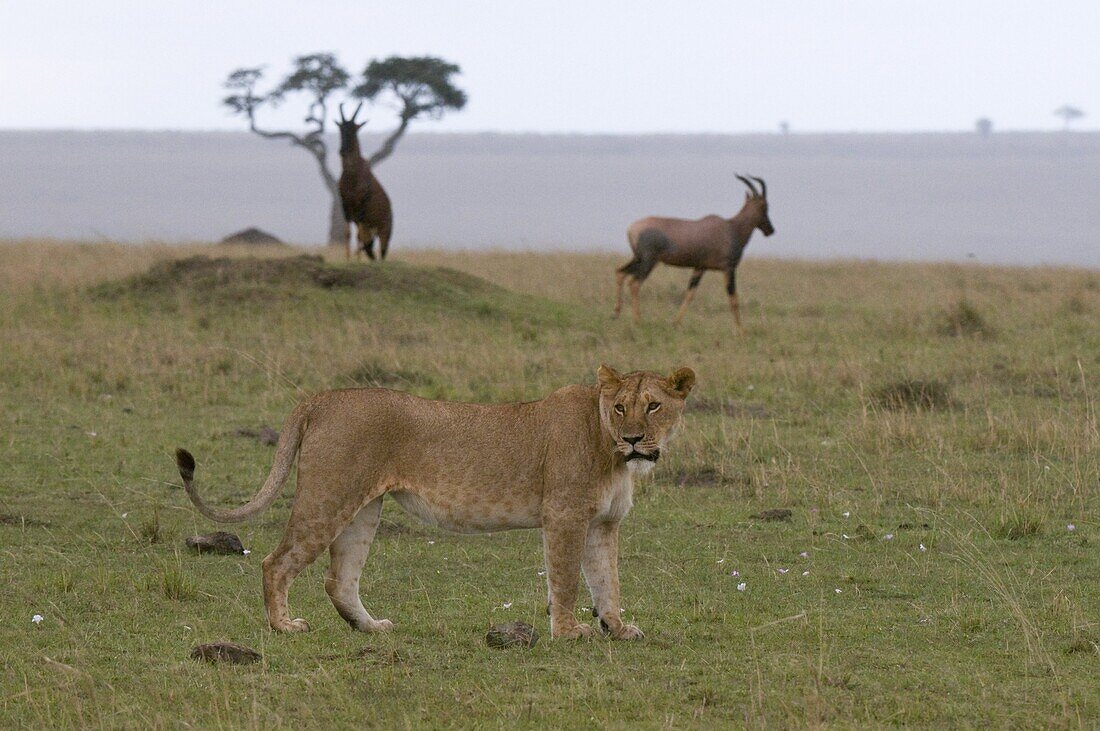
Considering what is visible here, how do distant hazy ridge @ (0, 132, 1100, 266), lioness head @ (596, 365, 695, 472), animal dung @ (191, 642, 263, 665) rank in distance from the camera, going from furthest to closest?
distant hazy ridge @ (0, 132, 1100, 266) < lioness head @ (596, 365, 695, 472) < animal dung @ (191, 642, 263, 665)

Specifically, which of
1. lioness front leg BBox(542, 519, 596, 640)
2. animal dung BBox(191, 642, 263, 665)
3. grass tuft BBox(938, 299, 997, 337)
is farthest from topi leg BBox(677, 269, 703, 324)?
animal dung BBox(191, 642, 263, 665)

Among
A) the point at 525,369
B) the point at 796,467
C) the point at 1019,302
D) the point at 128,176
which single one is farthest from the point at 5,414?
the point at 128,176

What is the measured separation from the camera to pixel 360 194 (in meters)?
19.6

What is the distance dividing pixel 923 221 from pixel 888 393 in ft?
240

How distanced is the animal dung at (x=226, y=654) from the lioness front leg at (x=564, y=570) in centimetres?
113

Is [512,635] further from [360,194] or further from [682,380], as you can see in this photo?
[360,194]

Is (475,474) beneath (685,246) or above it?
beneath

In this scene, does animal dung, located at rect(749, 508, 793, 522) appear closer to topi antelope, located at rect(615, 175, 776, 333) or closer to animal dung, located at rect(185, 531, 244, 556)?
animal dung, located at rect(185, 531, 244, 556)

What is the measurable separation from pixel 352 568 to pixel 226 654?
0.71 m

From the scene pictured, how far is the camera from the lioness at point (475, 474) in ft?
19.7

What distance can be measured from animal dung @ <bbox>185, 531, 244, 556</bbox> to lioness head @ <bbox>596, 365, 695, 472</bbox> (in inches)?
103

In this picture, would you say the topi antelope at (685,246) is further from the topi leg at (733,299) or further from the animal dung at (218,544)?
the animal dung at (218,544)

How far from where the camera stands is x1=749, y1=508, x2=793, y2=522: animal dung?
8766 mm

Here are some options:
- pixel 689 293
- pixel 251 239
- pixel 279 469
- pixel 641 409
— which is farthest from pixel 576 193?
pixel 641 409
